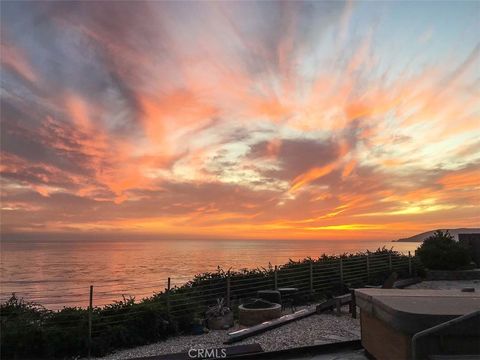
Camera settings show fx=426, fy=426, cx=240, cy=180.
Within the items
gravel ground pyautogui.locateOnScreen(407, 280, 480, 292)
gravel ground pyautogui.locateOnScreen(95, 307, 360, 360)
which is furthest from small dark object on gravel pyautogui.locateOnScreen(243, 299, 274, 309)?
gravel ground pyautogui.locateOnScreen(407, 280, 480, 292)

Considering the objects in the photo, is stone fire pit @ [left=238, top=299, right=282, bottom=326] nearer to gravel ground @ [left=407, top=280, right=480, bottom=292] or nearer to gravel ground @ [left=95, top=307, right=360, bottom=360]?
gravel ground @ [left=95, top=307, right=360, bottom=360]

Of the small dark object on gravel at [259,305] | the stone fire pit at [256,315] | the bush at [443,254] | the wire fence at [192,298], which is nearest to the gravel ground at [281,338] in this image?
the stone fire pit at [256,315]

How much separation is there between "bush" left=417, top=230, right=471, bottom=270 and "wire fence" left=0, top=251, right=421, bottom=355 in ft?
2.55

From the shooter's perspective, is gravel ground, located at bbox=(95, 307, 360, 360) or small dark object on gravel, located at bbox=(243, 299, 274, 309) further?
small dark object on gravel, located at bbox=(243, 299, 274, 309)

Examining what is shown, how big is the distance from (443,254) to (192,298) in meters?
16.2

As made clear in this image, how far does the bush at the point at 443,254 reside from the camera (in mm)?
23312

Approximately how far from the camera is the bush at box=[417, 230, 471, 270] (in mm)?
23312

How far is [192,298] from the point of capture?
14188 millimetres

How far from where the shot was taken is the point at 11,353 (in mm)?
10133

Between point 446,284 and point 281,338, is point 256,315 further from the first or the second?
point 446,284

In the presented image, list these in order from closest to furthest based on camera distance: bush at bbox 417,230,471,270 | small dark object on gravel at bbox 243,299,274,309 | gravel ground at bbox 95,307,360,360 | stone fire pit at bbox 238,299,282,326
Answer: gravel ground at bbox 95,307,360,360 → stone fire pit at bbox 238,299,282,326 → small dark object on gravel at bbox 243,299,274,309 → bush at bbox 417,230,471,270

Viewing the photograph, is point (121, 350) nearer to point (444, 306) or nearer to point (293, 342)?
point (293, 342)

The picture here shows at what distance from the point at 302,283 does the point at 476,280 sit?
10.1m

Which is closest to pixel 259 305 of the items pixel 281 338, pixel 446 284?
pixel 281 338
